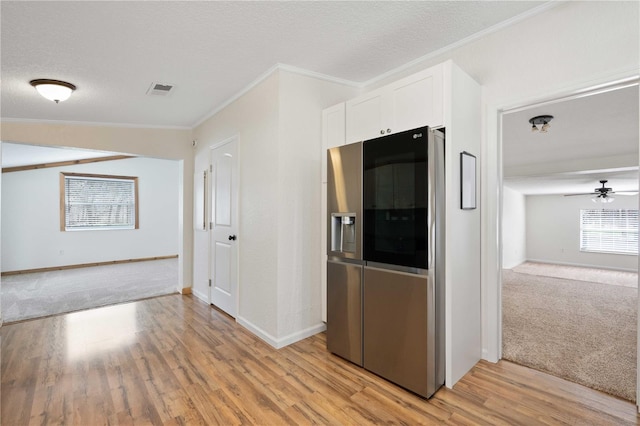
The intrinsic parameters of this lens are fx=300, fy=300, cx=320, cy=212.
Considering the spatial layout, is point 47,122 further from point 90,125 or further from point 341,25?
point 341,25

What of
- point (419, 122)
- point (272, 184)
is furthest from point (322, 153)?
point (419, 122)

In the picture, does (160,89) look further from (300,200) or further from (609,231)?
(609,231)

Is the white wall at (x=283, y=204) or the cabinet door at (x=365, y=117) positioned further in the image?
the white wall at (x=283, y=204)

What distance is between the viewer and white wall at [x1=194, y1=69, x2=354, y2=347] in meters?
2.89

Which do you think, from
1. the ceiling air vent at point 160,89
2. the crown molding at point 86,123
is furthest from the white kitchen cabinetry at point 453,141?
the crown molding at point 86,123

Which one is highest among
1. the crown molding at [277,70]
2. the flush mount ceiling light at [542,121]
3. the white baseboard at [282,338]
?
the crown molding at [277,70]

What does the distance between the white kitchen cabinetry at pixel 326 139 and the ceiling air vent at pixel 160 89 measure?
5.59 ft

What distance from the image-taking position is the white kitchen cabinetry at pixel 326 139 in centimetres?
289

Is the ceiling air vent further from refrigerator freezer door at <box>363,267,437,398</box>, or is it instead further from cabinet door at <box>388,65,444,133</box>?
refrigerator freezer door at <box>363,267,437,398</box>

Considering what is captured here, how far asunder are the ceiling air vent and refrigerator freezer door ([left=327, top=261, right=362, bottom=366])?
2534 millimetres

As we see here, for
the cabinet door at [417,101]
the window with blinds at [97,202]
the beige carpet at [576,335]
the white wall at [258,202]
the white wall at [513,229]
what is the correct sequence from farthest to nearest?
the white wall at [513,229] < the window with blinds at [97,202] < the white wall at [258,202] < the beige carpet at [576,335] < the cabinet door at [417,101]

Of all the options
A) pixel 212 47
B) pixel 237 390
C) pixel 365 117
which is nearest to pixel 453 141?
pixel 365 117

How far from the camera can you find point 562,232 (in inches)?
392

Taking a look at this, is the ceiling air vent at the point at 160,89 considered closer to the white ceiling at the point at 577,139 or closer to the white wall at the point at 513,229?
the white ceiling at the point at 577,139
